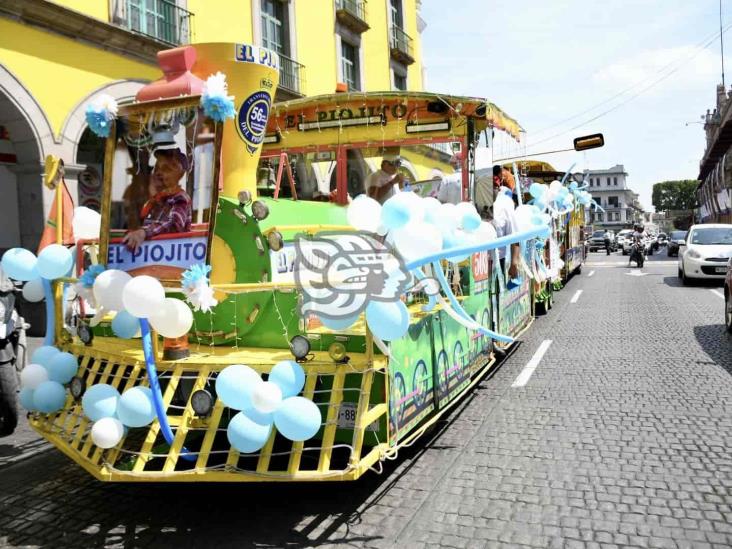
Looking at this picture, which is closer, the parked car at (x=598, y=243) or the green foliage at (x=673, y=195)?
the parked car at (x=598, y=243)

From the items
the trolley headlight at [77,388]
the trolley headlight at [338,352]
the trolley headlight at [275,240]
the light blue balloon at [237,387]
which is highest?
the trolley headlight at [275,240]

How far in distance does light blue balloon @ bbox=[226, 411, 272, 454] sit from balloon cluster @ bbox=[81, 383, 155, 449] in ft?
1.82

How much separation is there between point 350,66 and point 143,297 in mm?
19882

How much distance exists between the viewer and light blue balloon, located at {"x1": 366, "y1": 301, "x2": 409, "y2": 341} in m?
3.25

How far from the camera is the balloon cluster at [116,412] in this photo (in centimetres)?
335

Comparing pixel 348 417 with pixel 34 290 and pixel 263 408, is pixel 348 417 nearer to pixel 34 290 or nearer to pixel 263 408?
pixel 263 408

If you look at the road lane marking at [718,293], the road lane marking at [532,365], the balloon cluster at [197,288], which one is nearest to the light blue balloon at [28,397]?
the balloon cluster at [197,288]

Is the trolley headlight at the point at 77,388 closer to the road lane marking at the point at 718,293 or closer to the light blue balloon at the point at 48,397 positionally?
the light blue balloon at the point at 48,397

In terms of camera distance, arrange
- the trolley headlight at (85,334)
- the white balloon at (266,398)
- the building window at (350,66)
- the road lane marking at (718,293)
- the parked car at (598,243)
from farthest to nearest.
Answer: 1. the parked car at (598,243)
2. the building window at (350,66)
3. the road lane marking at (718,293)
4. the trolley headlight at (85,334)
5. the white balloon at (266,398)

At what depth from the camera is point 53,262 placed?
421 centimetres

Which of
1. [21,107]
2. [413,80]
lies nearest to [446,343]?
[21,107]

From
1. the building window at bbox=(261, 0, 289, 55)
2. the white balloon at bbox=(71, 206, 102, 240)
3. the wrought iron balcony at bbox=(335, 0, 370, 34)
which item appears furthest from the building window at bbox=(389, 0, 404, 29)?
the white balloon at bbox=(71, 206, 102, 240)

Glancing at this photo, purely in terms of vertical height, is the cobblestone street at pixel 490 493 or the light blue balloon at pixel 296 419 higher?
the light blue balloon at pixel 296 419

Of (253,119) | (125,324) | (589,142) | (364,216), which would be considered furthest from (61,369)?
(589,142)
